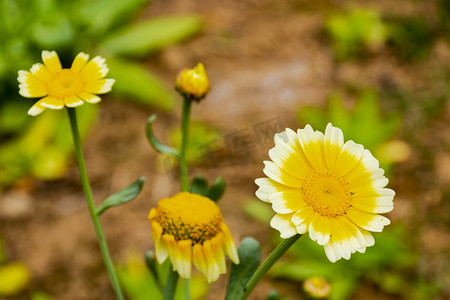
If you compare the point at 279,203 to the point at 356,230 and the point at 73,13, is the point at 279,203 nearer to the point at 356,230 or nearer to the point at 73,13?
the point at 356,230

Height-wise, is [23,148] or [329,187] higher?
[23,148]

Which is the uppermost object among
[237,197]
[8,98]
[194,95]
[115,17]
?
[115,17]

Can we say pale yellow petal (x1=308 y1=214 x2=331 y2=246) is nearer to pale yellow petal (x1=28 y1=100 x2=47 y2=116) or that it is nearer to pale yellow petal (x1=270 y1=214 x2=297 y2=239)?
pale yellow petal (x1=270 y1=214 x2=297 y2=239)

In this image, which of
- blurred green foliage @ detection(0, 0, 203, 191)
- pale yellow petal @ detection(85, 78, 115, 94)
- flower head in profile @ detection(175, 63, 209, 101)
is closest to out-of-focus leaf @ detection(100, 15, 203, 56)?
blurred green foliage @ detection(0, 0, 203, 191)

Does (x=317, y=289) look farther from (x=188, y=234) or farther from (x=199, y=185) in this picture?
(x=188, y=234)

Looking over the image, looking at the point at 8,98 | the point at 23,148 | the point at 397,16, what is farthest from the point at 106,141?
the point at 397,16

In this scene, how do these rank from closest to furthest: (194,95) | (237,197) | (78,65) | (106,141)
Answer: (78,65) → (194,95) → (237,197) → (106,141)

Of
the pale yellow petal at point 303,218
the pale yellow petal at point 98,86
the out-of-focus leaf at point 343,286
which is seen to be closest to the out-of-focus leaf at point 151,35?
the out-of-focus leaf at point 343,286
